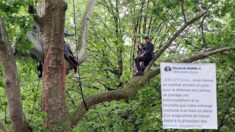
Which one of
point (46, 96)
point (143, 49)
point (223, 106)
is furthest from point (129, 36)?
point (46, 96)

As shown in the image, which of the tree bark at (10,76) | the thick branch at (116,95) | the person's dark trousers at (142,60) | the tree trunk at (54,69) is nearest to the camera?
the tree bark at (10,76)

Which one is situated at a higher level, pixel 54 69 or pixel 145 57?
pixel 145 57

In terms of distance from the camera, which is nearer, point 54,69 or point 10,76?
point 10,76

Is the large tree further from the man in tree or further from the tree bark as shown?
the man in tree

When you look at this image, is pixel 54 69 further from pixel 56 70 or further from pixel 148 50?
pixel 148 50

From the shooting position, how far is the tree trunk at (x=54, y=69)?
20.6ft

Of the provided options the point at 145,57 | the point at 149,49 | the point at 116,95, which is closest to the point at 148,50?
the point at 149,49

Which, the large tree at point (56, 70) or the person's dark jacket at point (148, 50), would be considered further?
the person's dark jacket at point (148, 50)

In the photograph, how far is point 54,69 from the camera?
653 cm

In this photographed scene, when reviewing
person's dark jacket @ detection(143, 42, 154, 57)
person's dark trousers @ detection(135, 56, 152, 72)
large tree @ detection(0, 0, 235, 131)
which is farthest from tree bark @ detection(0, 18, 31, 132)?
person's dark jacket @ detection(143, 42, 154, 57)

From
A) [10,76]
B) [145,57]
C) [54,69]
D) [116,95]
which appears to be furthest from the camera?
[145,57]

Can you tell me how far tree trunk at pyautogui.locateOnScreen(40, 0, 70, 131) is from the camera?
20.6ft

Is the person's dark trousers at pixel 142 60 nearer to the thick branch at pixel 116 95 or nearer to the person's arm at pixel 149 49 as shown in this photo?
the person's arm at pixel 149 49

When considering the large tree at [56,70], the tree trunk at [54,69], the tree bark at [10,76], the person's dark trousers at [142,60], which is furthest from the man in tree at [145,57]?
the tree bark at [10,76]
